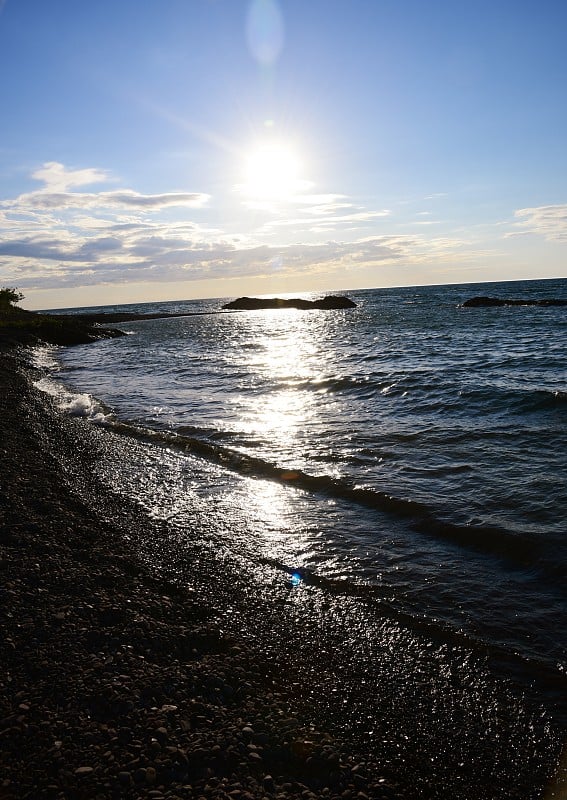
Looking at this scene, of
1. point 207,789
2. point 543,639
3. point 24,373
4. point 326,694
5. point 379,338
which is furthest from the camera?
point 379,338

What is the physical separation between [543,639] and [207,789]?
164 inches

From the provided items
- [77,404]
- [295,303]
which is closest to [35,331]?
[77,404]

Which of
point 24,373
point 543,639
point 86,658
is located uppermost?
point 24,373

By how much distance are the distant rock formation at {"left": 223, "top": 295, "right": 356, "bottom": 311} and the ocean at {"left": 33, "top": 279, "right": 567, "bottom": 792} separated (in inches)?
3660

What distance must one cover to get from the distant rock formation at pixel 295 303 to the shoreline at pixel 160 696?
367ft

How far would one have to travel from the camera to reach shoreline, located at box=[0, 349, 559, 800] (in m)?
3.84

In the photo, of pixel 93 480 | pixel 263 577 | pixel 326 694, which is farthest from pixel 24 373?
pixel 326 694

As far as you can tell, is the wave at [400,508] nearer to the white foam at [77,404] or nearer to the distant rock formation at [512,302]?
the white foam at [77,404]

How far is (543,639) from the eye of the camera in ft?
19.3

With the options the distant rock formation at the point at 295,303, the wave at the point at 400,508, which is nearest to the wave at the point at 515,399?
the wave at the point at 400,508

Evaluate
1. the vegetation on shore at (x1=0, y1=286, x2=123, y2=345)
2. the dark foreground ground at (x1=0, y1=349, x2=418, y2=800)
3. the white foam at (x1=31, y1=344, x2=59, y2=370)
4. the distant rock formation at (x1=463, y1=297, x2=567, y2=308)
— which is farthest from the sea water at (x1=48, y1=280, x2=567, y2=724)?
the distant rock formation at (x1=463, y1=297, x2=567, y2=308)

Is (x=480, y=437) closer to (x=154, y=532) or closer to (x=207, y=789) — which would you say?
(x=154, y=532)

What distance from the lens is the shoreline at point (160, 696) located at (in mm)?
3842

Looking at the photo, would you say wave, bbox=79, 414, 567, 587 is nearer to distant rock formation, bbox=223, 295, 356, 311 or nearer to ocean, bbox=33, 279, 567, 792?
ocean, bbox=33, 279, 567, 792
